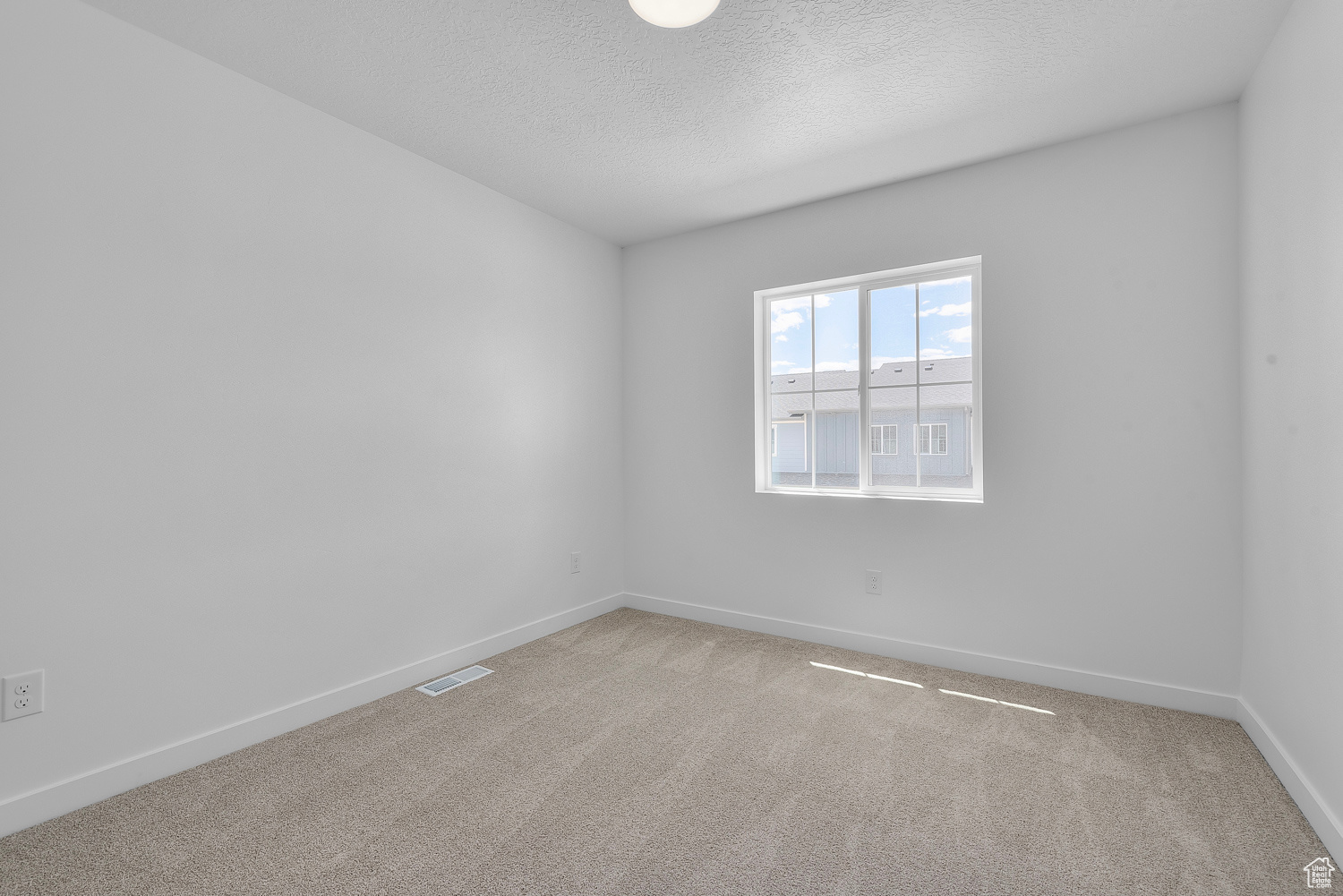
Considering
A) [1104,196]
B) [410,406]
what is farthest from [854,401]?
[410,406]

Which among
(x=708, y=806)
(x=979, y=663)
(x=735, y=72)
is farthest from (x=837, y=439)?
(x=708, y=806)

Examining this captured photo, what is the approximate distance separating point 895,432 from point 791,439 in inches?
26.2

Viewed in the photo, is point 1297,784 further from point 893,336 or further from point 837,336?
point 837,336

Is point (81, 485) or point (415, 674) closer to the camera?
point (81, 485)

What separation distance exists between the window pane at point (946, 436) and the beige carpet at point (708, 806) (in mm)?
1074

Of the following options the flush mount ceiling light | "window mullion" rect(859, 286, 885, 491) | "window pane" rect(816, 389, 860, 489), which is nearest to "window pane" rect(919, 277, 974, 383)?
"window mullion" rect(859, 286, 885, 491)

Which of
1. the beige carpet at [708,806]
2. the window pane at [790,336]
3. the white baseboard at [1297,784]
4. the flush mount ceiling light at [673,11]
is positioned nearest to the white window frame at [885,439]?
the window pane at [790,336]

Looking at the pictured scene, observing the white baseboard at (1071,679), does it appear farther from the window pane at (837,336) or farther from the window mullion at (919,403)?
the window pane at (837,336)

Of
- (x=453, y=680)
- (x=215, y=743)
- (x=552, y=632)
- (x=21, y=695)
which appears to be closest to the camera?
(x=21, y=695)

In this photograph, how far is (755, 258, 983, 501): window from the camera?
3.16 metres

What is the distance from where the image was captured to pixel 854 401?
3494mm

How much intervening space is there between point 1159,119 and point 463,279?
337cm

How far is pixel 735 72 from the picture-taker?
2.26 m

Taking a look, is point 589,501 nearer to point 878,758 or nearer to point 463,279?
point 463,279
